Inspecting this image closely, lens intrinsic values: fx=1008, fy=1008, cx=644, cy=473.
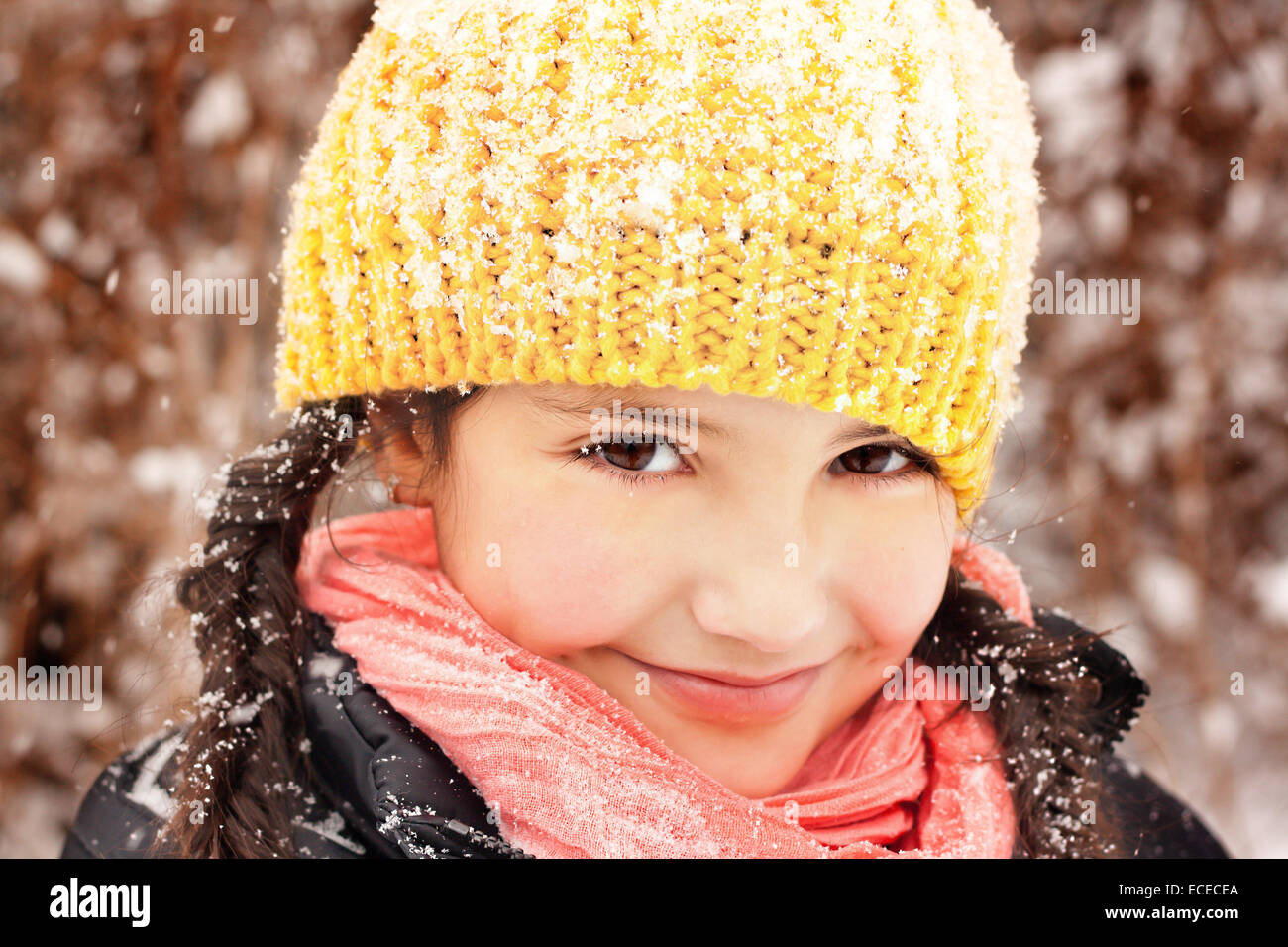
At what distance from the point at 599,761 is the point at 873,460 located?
0.37m

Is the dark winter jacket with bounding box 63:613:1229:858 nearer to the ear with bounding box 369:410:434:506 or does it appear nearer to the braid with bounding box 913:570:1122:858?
the braid with bounding box 913:570:1122:858

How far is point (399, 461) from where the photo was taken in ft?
3.42

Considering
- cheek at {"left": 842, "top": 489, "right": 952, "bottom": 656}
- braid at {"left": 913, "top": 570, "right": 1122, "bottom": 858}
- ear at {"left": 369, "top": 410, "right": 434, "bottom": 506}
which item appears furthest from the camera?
braid at {"left": 913, "top": 570, "right": 1122, "bottom": 858}

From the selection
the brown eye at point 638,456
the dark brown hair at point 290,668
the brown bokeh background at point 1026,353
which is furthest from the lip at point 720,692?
the brown bokeh background at point 1026,353

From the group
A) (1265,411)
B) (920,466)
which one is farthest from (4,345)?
(1265,411)

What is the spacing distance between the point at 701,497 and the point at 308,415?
51 cm

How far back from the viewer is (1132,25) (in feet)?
6.23

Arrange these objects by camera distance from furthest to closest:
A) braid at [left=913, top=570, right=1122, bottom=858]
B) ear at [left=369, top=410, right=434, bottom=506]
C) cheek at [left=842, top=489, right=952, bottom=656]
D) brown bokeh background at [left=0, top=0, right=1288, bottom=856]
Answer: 1. brown bokeh background at [left=0, top=0, right=1288, bottom=856]
2. braid at [left=913, top=570, right=1122, bottom=858]
3. ear at [left=369, top=410, right=434, bottom=506]
4. cheek at [left=842, top=489, right=952, bottom=656]

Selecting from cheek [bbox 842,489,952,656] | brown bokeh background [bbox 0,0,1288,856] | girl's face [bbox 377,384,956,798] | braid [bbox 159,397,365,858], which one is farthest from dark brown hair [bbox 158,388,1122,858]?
brown bokeh background [bbox 0,0,1288,856]

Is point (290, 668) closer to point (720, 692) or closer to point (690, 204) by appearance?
point (720, 692)

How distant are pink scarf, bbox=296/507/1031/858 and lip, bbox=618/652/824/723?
0.05m

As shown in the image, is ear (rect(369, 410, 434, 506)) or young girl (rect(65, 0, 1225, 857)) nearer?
young girl (rect(65, 0, 1225, 857))

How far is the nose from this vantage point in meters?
0.86

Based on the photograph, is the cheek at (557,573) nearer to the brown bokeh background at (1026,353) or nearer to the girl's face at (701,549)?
the girl's face at (701,549)
